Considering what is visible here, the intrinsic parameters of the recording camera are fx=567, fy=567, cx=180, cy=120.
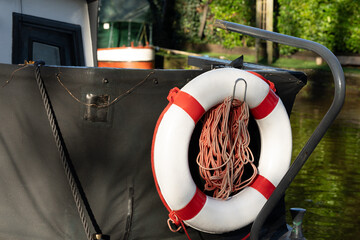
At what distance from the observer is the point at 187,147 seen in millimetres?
2822

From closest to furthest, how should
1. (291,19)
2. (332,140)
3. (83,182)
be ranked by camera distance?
1. (83,182)
2. (332,140)
3. (291,19)

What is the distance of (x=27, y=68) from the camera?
2955mm

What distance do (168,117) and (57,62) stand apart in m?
1.85

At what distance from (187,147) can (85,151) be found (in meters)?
0.56

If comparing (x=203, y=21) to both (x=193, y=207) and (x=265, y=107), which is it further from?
(x=193, y=207)

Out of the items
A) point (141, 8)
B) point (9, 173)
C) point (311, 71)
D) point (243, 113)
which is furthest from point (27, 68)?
point (141, 8)

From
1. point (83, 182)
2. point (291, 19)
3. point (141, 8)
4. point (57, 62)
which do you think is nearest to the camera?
point (83, 182)

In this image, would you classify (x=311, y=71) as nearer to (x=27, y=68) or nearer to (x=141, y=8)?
(x=141, y=8)

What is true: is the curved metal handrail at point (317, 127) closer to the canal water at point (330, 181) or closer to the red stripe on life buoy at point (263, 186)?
the red stripe on life buoy at point (263, 186)

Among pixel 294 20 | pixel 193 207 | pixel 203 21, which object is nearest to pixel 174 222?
pixel 193 207

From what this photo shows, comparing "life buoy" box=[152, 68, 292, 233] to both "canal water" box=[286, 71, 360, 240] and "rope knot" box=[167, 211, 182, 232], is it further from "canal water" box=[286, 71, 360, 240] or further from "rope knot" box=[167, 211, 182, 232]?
"canal water" box=[286, 71, 360, 240]

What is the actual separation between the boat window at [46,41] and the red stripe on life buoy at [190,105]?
176 cm

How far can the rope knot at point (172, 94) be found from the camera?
2.89 meters

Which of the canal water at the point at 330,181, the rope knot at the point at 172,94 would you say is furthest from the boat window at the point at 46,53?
the canal water at the point at 330,181
